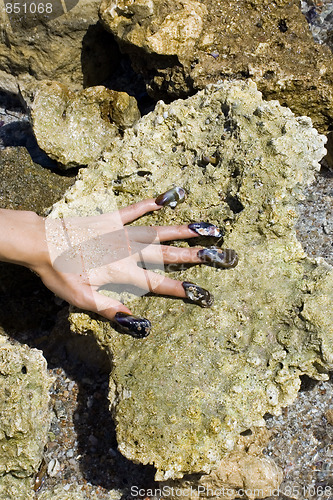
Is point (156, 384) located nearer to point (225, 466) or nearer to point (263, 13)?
point (225, 466)

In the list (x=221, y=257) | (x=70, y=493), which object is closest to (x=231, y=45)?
(x=221, y=257)

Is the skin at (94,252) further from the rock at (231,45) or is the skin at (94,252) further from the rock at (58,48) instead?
the rock at (58,48)

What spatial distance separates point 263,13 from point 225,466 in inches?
154

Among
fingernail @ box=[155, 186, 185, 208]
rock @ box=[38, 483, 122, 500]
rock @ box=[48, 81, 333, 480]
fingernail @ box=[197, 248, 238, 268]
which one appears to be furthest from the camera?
rock @ box=[38, 483, 122, 500]

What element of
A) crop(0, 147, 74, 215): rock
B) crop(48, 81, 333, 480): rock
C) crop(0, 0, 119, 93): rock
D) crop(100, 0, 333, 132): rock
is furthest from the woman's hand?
crop(0, 0, 119, 93): rock

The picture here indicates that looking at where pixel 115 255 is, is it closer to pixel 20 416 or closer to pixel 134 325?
pixel 134 325

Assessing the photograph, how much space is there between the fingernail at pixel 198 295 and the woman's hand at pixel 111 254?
8 centimetres

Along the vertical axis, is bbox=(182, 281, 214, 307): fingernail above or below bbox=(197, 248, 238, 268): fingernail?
below

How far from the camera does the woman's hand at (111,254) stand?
3.49 m

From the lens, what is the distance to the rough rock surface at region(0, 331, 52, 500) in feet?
11.2

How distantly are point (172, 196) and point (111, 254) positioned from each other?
61 cm

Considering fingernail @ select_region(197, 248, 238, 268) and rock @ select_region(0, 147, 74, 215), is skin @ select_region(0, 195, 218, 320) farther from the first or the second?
rock @ select_region(0, 147, 74, 215)

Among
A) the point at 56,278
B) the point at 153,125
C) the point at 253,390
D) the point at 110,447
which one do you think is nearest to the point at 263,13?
the point at 153,125

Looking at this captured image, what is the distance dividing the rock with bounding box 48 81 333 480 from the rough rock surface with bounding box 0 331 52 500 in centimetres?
44
